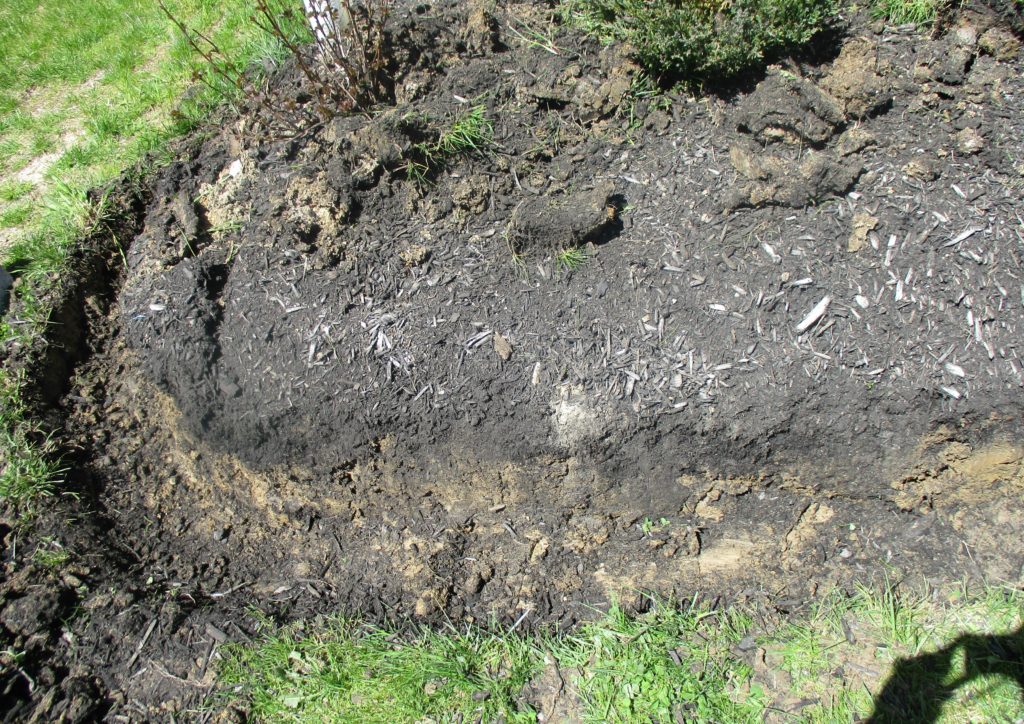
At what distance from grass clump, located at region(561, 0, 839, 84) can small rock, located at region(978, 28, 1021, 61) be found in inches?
28.2

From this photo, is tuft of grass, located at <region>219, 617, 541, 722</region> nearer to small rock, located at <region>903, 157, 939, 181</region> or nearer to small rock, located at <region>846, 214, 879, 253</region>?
small rock, located at <region>846, 214, 879, 253</region>

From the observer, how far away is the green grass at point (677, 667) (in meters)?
2.46

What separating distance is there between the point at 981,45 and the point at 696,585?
2.96m

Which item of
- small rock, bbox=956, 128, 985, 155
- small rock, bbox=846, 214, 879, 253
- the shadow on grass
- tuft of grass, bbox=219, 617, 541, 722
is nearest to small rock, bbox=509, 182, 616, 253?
small rock, bbox=846, 214, 879, 253

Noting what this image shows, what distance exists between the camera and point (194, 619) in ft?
9.34

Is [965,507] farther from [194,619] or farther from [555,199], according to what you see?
[194,619]

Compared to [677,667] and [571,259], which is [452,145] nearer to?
[571,259]

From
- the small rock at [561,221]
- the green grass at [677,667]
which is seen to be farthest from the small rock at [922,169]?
the green grass at [677,667]

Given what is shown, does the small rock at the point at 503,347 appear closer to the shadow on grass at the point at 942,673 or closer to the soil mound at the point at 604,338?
the soil mound at the point at 604,338

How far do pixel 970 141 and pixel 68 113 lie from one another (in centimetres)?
567

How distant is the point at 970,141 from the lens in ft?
9.86

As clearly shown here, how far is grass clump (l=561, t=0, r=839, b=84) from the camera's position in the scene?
313 centimetres

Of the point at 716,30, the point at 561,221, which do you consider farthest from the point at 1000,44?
the point at 561,221

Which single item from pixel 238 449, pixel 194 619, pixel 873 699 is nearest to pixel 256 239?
pixel 238 449
